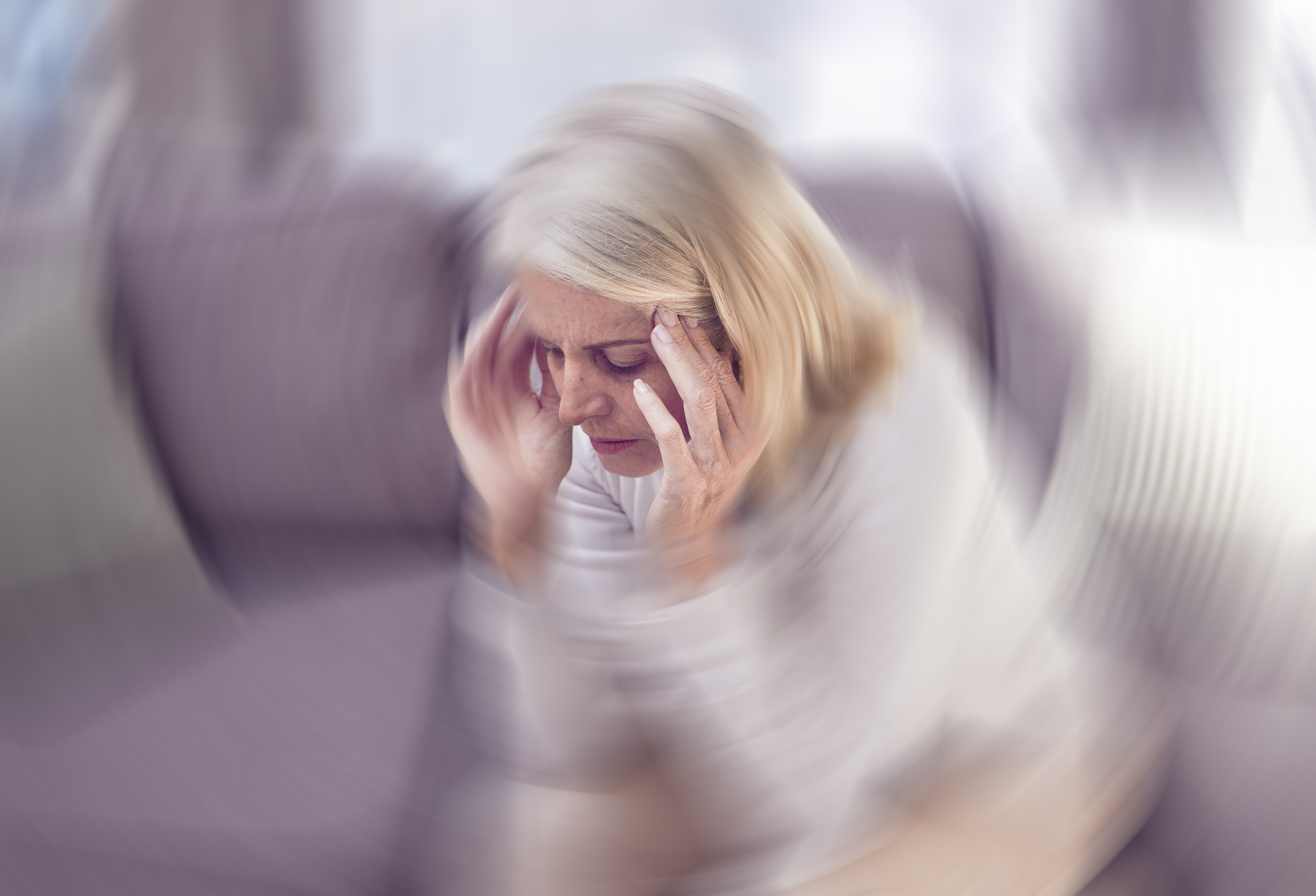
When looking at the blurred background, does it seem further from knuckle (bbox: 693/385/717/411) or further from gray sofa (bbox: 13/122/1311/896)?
knuckle (bbox: 693/385/717/411)

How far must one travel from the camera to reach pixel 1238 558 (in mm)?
554

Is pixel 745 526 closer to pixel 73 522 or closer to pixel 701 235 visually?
pixel 701 235

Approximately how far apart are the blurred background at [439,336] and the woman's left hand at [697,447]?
174 mm

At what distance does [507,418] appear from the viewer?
585 mm

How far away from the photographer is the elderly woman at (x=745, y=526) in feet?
1.52

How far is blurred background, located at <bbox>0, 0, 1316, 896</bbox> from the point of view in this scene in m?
0.52

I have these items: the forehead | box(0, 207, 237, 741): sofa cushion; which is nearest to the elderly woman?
the forehead

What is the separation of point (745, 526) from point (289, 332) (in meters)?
0.43

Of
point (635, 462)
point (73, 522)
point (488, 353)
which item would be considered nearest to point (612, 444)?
point (635, 462)

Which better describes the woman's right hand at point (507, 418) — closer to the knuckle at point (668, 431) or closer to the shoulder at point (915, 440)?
the knuckle at point (668, 431)

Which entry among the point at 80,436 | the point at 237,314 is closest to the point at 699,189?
the point at 237,314

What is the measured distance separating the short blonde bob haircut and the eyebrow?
0.08 ft

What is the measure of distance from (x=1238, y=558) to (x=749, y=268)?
430 mm

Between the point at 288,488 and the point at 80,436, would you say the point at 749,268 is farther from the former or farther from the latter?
the point at 80,436
